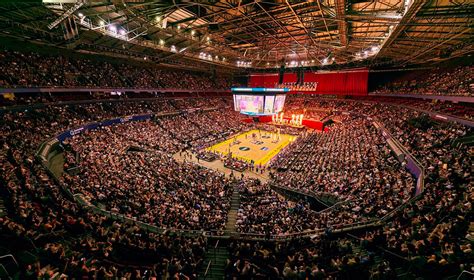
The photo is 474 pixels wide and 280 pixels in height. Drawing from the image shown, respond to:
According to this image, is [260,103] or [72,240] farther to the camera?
[260,103]

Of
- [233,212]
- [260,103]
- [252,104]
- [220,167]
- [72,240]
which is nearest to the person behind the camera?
[72,240]

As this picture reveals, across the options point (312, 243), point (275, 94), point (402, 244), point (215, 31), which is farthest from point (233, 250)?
point (275, 94)

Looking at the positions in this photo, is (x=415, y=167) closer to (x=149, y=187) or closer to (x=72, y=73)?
(x=149, y=187)

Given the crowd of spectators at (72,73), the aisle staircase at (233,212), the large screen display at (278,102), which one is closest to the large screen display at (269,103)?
the large screen display at (278,102)

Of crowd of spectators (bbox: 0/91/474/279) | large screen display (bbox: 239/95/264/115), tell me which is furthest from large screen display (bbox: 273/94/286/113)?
crowd of spectators (bbox: 0/91/474/279)

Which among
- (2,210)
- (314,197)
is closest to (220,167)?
(314,197)

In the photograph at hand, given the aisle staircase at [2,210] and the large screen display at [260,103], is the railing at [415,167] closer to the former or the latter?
the large screen display at [260,103]
